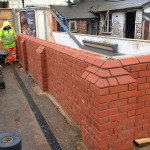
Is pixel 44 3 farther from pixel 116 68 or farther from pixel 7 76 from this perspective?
pixel 116 68

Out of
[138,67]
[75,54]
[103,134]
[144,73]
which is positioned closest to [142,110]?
[144,73]

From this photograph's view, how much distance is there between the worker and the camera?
8852mm

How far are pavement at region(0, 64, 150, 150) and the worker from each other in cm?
385

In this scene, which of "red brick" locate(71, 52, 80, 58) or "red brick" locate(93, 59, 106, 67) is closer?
"red brick" locate(93, 59, 106, 67)

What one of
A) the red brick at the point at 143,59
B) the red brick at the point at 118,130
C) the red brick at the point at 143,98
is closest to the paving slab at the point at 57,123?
the red brick at the point at 118,130

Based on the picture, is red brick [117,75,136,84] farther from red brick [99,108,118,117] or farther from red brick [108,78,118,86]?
red brick [99,108,118,117]

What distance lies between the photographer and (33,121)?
389 centimetres

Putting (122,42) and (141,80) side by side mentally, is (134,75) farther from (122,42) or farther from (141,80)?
(122,42)

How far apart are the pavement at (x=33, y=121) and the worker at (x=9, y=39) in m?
3.85

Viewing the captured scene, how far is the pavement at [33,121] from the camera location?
10.4 ft

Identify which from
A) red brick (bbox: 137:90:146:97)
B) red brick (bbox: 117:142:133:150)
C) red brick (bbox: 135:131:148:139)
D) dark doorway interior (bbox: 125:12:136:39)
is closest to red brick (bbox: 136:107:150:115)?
red brick (bbox: 137:90:146:97)

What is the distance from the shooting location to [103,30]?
20391 millimetres

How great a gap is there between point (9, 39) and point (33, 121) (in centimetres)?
628

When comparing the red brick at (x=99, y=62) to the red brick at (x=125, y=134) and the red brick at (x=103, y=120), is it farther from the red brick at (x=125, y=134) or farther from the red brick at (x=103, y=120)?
the red brick at (x=125, y=134)
